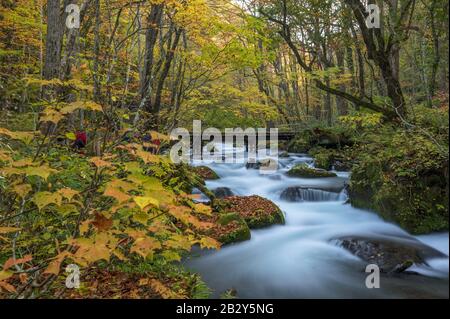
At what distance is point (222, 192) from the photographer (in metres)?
10.8

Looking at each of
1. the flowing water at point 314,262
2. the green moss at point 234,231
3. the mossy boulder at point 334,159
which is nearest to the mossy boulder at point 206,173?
the flowing water at point 314,262

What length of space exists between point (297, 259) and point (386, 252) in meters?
1.56

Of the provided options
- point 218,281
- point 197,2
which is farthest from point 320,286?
point 197,2

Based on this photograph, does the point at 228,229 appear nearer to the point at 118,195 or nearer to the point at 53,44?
the point at 53,44

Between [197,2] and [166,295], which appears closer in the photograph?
[166,295]

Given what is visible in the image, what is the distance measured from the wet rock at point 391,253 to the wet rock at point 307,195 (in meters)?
3.54

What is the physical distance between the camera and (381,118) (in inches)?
358

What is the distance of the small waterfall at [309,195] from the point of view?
9992 millimetres

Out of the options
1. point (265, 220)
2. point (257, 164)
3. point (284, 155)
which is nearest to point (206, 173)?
point (257, 164)

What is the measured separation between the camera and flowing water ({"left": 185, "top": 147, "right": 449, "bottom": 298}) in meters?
4.99

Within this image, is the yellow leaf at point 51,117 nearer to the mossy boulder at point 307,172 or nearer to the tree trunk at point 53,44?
the tree trunk at point 53,44

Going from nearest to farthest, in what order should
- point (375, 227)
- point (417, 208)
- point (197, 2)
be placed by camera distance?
1. point (417, 208)
2. point (375, 227)
3. point (197, 2)
